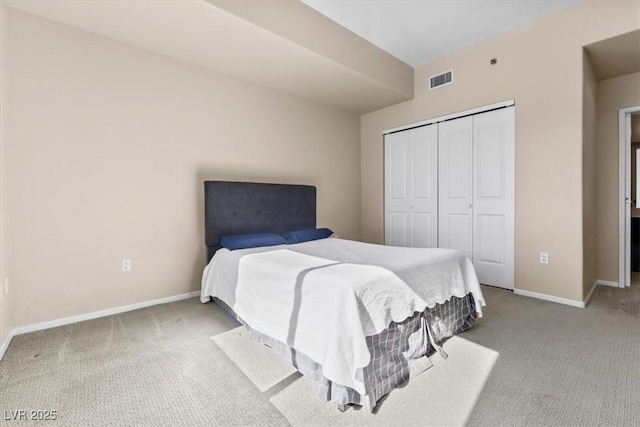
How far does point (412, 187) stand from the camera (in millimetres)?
4270

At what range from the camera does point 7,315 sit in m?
2.17

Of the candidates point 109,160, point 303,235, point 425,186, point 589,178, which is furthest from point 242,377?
point 589,178

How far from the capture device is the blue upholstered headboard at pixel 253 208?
10.4 ft

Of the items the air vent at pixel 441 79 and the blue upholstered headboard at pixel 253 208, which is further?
the air vent at pixel 441 79

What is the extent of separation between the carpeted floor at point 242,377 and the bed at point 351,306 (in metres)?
0.11

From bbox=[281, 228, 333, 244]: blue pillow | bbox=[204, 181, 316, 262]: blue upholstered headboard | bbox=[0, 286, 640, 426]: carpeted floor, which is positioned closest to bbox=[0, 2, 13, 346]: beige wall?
bbox=[0, 286, 640, 426]: carpeted floor

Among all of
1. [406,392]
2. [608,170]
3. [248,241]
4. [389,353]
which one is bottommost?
[406,392]

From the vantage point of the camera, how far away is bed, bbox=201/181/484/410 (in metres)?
1.49

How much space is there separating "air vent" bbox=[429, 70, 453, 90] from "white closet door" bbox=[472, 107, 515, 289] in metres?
0.62

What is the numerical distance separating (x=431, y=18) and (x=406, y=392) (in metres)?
3.31

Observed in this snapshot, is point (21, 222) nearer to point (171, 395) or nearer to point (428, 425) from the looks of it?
point (171, 395)

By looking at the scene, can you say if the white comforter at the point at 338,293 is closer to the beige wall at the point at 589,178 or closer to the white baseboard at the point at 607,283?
the beige wall at the point at 589,178

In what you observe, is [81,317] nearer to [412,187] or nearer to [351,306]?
[351,306]

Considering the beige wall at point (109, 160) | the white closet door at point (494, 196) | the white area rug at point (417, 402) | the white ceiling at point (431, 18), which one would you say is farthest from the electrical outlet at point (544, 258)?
the beige wall at point (109, 160)
